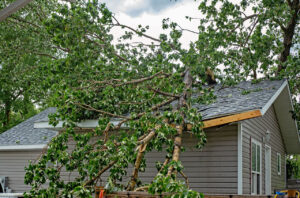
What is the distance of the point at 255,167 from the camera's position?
27.1 ft

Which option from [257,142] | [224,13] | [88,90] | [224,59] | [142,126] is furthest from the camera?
[224,13]

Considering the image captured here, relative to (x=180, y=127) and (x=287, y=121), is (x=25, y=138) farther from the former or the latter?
(x=287, y=121)

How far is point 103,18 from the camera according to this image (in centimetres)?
920

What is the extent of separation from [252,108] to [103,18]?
462 centimetres

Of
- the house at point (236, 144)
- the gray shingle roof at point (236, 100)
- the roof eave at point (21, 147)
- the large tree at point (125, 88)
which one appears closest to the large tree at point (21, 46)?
the roof eave at point (21, 147)

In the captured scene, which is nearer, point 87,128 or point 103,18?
point 87,128

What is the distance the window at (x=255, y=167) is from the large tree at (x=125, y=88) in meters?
1.79

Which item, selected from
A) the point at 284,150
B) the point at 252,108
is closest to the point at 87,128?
the point at 252,108

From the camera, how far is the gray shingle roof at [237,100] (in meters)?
6.87

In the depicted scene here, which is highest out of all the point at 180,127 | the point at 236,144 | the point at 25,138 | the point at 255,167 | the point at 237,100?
the point at 237,100

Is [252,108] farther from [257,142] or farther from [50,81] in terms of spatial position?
[50,81]

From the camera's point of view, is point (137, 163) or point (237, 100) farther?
point (237, 100)

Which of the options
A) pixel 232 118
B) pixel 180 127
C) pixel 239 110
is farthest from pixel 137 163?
pixel 239 110

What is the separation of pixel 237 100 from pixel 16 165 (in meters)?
8.70
